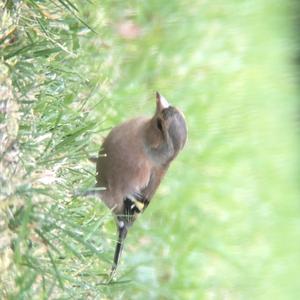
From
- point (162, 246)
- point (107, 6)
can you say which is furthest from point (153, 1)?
point (162, 246)

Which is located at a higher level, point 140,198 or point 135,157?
point 135,157

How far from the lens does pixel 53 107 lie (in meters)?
2.69

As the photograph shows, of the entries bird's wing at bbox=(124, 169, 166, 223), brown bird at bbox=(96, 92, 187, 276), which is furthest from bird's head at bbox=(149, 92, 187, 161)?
bird's wing at bbox=(124, 169, 166, 223)

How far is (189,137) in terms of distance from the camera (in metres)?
4.59

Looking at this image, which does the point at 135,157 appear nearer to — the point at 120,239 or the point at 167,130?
the point at 167,130

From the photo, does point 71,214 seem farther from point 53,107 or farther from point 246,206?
point 246,206

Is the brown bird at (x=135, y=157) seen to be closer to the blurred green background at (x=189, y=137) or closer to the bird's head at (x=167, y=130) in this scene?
the bird's head at (x=167, y=130)

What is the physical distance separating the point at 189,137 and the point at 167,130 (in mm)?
1217

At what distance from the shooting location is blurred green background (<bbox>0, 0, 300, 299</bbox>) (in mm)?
2373

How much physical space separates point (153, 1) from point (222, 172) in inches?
43.9

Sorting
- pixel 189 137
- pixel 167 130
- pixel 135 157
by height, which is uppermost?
pixel 167 130

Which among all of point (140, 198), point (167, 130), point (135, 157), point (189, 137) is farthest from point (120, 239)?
point (189, 137)

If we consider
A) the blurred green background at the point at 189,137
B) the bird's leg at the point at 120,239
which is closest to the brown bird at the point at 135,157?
the bird's leg at the point at 120,239

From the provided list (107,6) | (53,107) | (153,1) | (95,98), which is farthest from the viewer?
(153,1)
